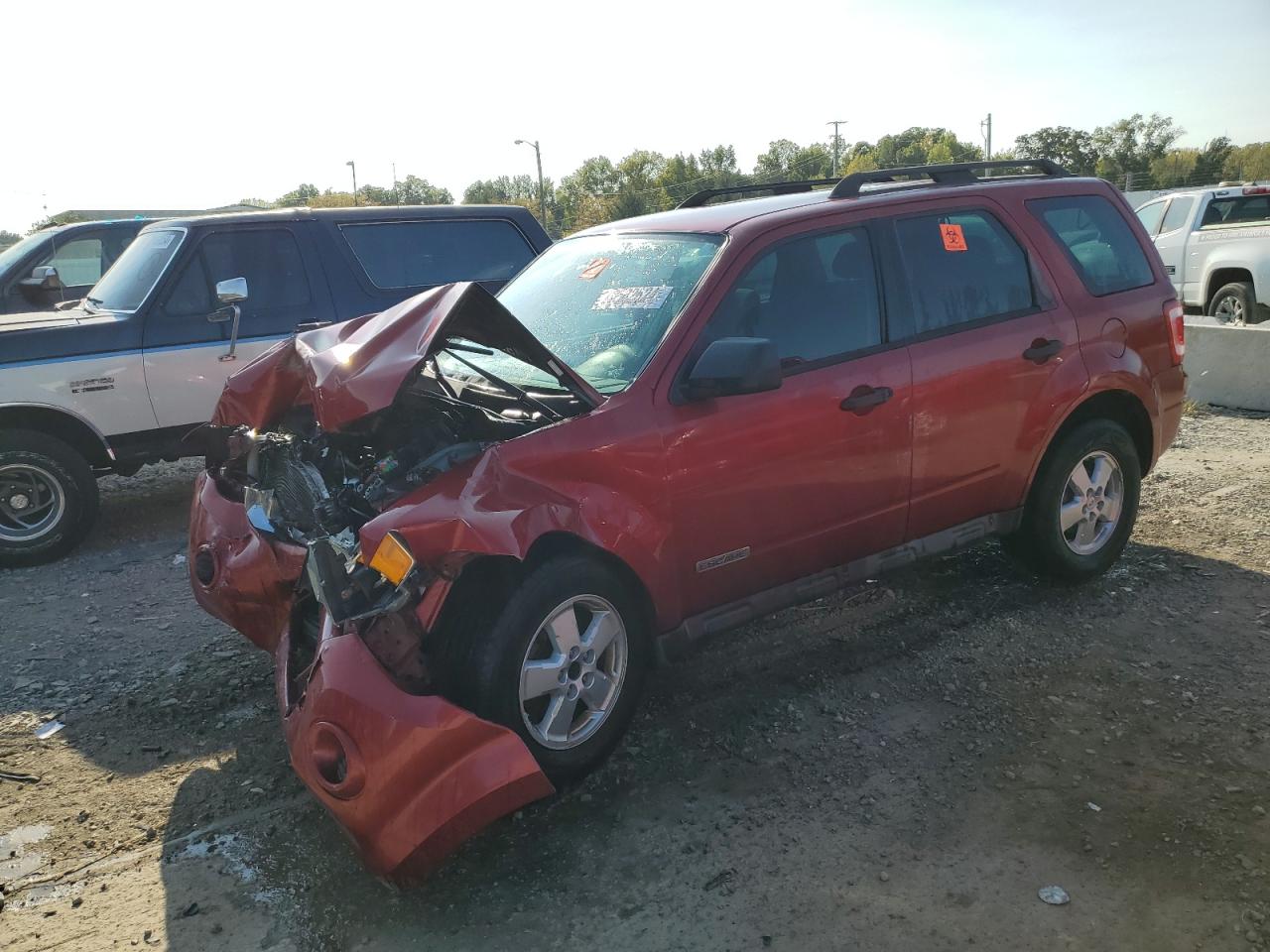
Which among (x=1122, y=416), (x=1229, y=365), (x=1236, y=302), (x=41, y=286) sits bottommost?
(x=1229, y=365)

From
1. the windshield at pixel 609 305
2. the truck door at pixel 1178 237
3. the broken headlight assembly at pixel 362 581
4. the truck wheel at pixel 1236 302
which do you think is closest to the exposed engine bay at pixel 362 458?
the broken headlight assembly at pixel 362 581

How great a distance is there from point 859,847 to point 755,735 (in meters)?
0.71

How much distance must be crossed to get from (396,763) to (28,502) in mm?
4605

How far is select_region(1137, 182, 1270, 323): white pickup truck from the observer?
39.8 ft

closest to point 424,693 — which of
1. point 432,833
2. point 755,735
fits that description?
point 432,833

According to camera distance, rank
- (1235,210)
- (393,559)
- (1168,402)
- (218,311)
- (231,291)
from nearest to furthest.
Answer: (393,559)
(1168,402)
(231,291)
(218,311)
(1235,210)

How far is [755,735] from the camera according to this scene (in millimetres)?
3678

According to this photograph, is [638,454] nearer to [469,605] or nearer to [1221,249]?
[469,605]

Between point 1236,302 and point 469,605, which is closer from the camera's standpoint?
point 469,605

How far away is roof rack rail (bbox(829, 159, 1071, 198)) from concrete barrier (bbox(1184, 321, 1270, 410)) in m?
5.05

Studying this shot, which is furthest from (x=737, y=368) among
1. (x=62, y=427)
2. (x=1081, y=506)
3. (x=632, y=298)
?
(x=62, y=427)

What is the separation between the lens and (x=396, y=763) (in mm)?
2674

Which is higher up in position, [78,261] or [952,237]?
[78,261]

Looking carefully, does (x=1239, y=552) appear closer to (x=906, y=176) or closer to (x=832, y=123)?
(x=906, y=176)
